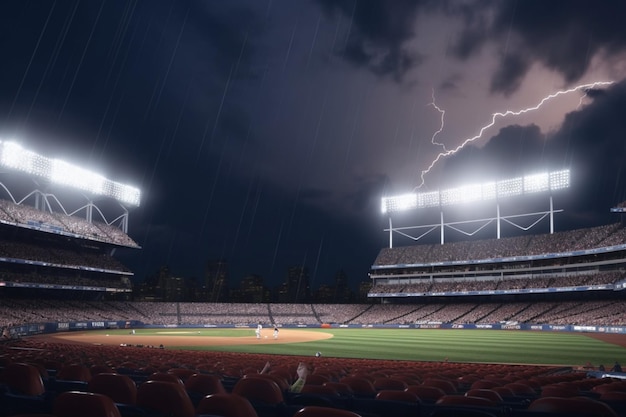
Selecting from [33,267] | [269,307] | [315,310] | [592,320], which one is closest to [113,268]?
[33,267]

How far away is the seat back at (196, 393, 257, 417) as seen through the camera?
345cm

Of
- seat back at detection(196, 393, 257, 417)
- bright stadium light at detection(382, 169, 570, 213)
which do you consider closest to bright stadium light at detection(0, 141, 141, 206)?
bright stadium light at detection(382, 169, 570, 213)

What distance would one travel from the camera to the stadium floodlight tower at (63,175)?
61.2 meters

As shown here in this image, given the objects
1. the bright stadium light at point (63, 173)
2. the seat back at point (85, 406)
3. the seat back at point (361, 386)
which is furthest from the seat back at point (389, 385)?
the bright stadium light at point (63, 173)

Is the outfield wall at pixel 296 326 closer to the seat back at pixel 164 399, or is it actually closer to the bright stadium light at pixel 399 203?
the bright stadium light at pixel 399 203

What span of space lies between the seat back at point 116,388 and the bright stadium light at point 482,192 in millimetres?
73830

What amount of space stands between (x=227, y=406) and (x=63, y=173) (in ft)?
242

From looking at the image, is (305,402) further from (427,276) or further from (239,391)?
(427,276)

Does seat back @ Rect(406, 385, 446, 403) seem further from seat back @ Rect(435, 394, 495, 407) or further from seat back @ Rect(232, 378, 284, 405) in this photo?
seat back @ Rect(232, 378, 284, 405)

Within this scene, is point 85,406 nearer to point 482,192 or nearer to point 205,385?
point 205,385

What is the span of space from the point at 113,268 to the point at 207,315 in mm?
17570

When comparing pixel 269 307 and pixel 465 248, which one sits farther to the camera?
pixel 269 307

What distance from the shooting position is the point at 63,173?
68250 millimetres

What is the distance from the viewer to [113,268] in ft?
253
